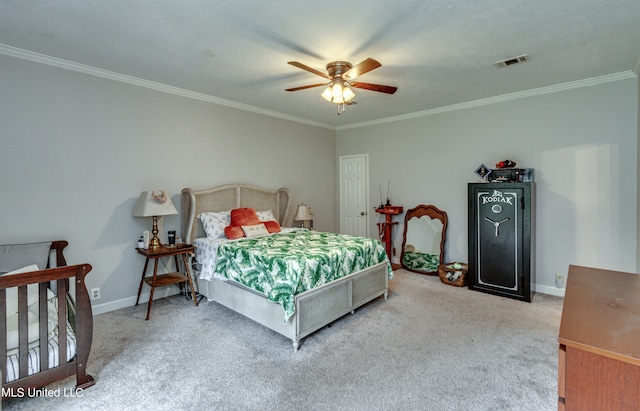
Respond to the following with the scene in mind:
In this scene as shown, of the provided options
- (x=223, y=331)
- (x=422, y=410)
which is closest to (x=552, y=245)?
(x=422, y=410)

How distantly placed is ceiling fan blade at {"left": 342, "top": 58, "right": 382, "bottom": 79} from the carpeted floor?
95.6 inches

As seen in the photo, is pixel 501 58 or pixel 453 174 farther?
pixel 453 174

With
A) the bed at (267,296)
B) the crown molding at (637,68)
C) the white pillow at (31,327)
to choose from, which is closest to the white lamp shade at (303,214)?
the bed at (267,296)

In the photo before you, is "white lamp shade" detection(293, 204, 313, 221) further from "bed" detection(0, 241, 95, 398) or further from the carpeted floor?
"bed" detection(0, 241, 95, 398)

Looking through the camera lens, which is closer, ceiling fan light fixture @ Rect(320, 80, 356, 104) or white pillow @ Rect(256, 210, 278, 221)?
ceiling fan light fixture @ Rect(320, 80, 356, 104)

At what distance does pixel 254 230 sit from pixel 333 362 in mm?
2195

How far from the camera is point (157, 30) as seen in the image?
255cm

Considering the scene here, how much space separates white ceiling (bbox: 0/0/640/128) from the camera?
7.37 ft

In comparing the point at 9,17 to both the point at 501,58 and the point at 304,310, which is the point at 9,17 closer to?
the point at 304,310

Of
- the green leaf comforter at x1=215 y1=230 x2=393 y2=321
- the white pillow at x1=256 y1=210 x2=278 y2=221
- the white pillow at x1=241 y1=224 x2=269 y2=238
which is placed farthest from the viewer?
the white pillow at x1=256 y1=210 x2=278 y2=221

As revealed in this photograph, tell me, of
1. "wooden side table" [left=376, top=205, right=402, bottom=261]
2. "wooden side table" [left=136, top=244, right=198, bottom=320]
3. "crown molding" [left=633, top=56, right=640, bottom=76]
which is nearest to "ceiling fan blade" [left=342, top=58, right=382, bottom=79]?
"wooden side table" [left=136, top=244, right=198, bottom=320]

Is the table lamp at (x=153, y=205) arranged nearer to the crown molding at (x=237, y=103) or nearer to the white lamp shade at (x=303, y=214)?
the crown molding at (x=237, y=103)

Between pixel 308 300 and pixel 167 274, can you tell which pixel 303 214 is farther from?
pixel 308 300

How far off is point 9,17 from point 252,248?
2688 millimetres
